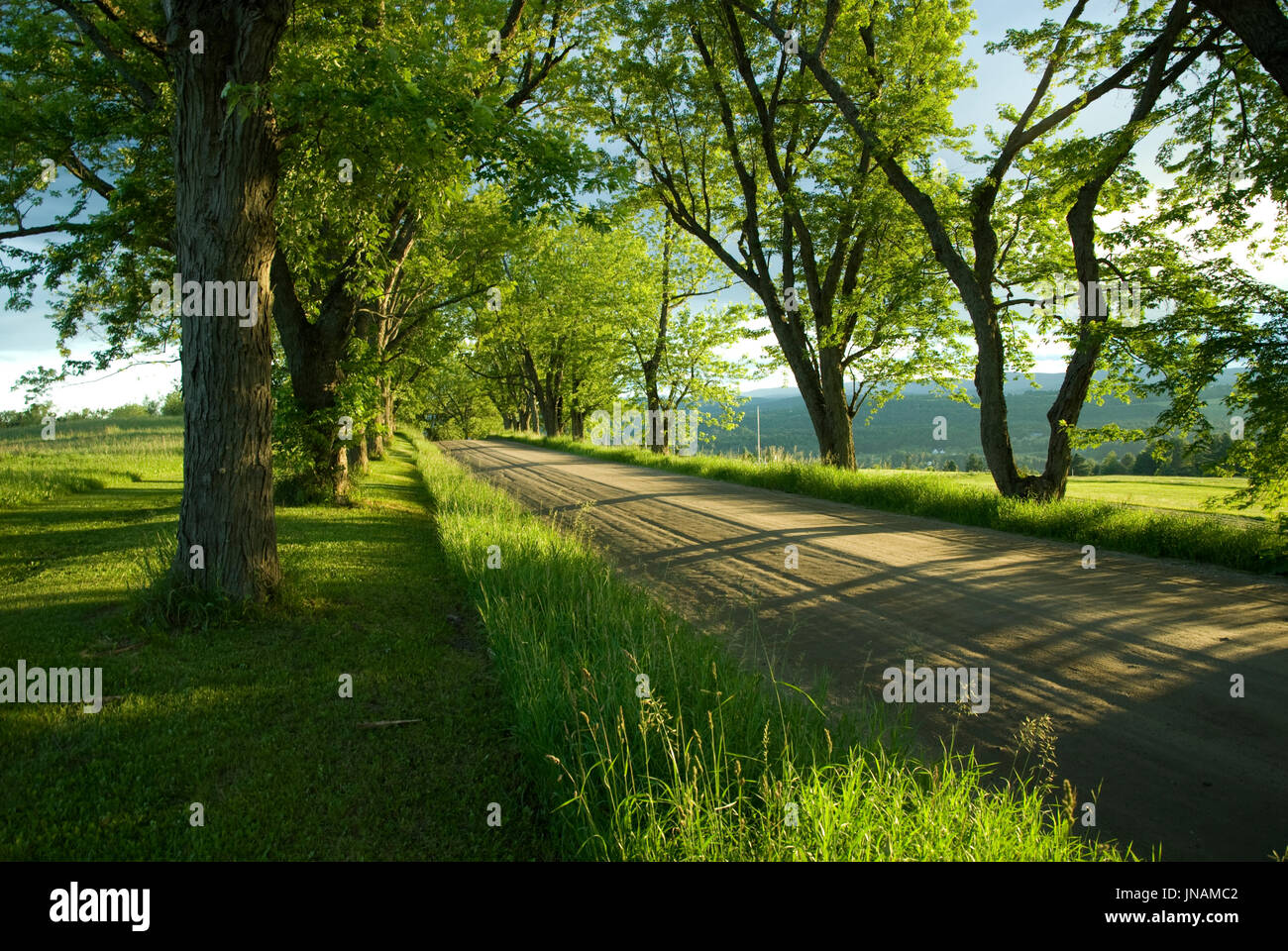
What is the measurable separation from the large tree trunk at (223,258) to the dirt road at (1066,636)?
4436mm

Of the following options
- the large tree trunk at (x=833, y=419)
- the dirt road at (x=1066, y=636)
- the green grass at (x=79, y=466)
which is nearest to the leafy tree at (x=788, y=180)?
the large tree trunk at (x=833, y=419)

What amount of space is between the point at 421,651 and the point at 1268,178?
13.7 metres

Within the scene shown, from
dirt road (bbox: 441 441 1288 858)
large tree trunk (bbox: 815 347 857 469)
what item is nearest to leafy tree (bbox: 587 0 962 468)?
large tree trunk (bbox: 815 347 857 469)

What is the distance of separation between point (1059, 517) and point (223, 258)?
11.5 metres

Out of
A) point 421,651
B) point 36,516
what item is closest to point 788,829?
point 421,651

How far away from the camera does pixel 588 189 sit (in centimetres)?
850

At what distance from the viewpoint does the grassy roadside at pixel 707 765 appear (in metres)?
2.69

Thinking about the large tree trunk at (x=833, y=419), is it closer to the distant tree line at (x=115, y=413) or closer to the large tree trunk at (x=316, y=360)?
the large tree trunk at (x=316, y=360)

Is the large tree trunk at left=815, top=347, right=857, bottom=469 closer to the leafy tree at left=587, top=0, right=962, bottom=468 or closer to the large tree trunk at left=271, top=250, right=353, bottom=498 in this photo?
the leafy tree at left=587, top=0, right=962, bottom=468

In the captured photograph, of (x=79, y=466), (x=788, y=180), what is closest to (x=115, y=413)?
(x=79, y=466)

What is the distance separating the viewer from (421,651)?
574 centimetres

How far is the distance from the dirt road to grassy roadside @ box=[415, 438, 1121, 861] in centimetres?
70

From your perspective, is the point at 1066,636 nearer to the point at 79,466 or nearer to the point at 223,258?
the point at 223,258
